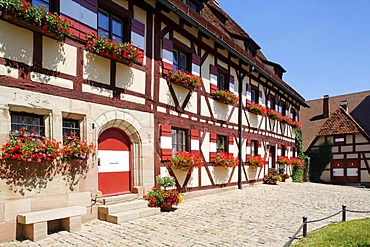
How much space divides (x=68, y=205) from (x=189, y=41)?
6227mm

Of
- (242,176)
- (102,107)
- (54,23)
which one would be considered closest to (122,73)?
(102,107)

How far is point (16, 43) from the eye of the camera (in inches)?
207

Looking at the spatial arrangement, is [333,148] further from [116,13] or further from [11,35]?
[11,35]

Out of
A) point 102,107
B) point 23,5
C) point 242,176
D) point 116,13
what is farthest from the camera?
point 242,176

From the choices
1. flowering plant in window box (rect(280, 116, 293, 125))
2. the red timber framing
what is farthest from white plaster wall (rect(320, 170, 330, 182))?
the red timber framing

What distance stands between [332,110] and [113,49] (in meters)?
25.1

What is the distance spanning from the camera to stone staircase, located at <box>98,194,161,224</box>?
6289 mm

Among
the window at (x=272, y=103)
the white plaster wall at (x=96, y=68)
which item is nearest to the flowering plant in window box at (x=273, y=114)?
the window at (x=272, y=103)

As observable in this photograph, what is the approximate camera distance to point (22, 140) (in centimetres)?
516

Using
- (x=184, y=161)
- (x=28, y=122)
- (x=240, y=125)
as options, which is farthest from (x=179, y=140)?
(x=28, y=122)

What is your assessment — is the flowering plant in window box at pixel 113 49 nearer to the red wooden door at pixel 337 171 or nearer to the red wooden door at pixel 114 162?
the red wooden door at pixel 114 162

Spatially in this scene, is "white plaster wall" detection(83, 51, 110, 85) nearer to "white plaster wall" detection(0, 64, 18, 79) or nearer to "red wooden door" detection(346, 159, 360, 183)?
"white plaster wall" detection(0, 64, 18, 79)

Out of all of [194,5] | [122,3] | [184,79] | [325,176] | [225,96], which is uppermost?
[194,5]

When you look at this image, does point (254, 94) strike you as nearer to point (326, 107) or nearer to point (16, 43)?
point (16, 43)
